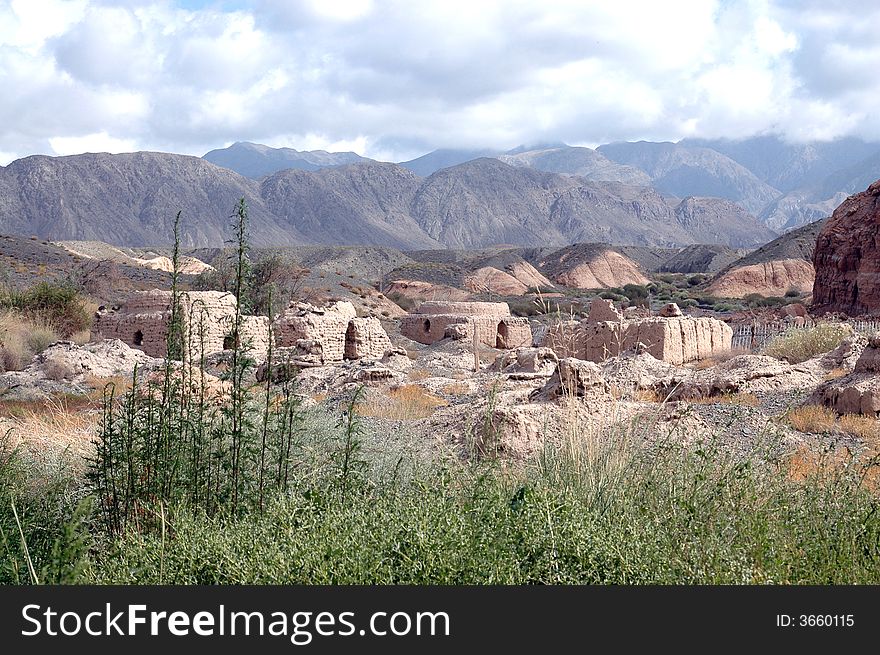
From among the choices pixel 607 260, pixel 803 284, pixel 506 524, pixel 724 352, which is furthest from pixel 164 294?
pixel 607 260

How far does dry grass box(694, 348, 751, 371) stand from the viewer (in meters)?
17.6

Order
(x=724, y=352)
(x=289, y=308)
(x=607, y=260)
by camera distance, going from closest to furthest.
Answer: (x=724, y=352), (x=289, y=308), (x=607, y=260)

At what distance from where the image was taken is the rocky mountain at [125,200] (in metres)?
97.5

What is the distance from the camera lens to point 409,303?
4391 centimetres

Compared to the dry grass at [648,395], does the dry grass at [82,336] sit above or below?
above

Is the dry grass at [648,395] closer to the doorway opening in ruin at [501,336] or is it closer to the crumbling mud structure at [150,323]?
the crumbling mud structure at [150,323]

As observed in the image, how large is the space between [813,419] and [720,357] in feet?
30.3

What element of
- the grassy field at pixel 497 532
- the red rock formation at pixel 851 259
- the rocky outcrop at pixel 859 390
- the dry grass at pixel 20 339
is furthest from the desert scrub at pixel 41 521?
the red rock formation at pixel 851 259

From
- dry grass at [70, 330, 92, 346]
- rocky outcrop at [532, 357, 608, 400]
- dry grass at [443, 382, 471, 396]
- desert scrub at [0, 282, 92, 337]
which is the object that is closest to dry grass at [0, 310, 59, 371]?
desert scrub at [0, 282, 92, 337]

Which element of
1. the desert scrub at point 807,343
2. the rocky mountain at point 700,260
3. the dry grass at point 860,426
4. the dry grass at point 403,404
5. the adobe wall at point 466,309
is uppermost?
the rocky mountain at point 700,260

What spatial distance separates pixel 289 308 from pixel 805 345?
37.2 ft

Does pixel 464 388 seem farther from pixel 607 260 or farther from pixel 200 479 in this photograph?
pixel 607 260

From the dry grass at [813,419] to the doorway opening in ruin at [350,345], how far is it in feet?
38.7

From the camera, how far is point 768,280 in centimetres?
4934
